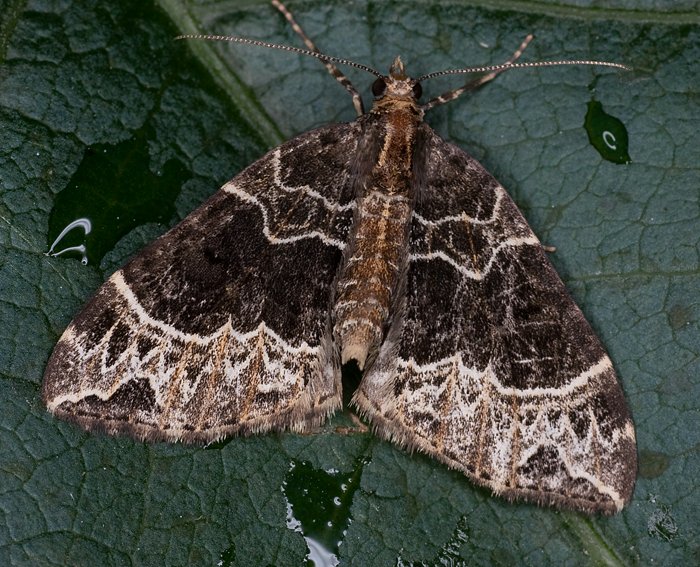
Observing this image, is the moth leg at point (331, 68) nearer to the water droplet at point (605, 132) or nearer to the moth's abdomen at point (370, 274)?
the moth's abdomen at point (370, 274)

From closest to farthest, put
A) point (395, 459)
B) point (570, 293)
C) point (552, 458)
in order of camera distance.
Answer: point (552, 458), point (395, 459), point (570, 293)

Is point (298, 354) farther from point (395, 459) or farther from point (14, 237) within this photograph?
point (14, 237)

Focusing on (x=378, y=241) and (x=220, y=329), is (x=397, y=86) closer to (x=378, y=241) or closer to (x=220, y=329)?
(x=378, y=241)

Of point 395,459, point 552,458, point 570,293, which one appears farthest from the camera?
point 570,293

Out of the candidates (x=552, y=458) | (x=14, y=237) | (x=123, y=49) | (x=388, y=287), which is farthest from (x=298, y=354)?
(x=123, y=49)

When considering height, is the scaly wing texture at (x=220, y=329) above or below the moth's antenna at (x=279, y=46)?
below

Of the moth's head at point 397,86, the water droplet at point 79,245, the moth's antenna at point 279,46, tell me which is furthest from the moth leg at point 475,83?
the water droplet at point 79,245

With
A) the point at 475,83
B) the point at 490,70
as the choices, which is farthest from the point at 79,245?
the point at 490,70
